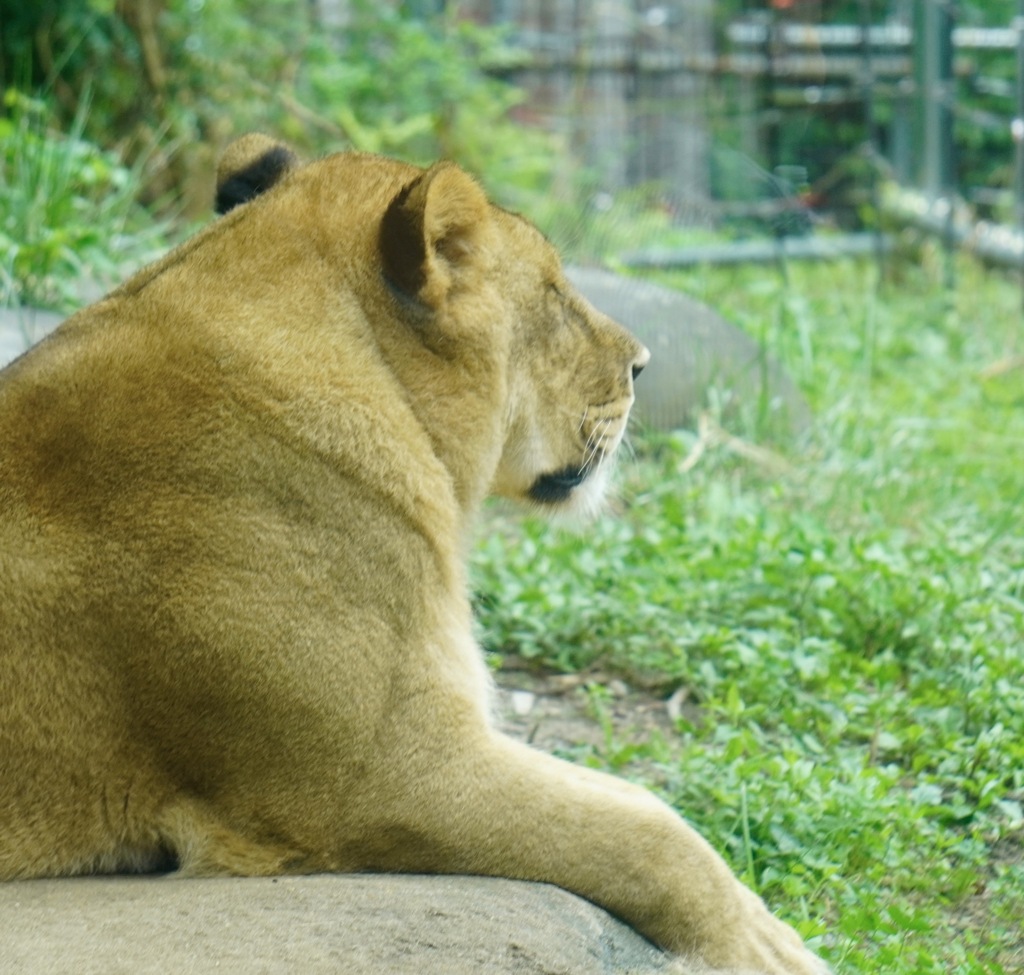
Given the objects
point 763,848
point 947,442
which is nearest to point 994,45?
point 947,442

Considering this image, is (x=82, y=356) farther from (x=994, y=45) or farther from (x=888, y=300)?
(x=994, y=45)

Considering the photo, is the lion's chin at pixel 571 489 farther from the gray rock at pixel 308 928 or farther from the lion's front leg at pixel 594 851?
the gray rock at pixel 308 928

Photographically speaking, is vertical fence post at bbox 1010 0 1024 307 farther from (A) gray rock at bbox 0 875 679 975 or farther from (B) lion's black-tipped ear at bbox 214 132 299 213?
(A) gray rock at bbox 0 875 679 975

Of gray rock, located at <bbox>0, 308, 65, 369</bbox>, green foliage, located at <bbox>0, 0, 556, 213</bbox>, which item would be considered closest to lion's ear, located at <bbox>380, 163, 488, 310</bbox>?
gray rock, located at <bbox>0, 308, 65, 369</bbox>

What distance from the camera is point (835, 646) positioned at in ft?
14.9

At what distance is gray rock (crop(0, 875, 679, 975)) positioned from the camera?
8.02 feet

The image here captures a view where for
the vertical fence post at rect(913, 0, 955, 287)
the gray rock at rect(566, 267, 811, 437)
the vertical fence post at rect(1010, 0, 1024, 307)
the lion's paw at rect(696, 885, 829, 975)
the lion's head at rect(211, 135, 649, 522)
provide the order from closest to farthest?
1. the lion's paw at rect(696, 885, 829, 975)
2. the lion's head at rect(211, 135, 649, 522)
3. the gray rock at rect(566, 267, 811, 437)
4. the vertical fence post at rect(1010, 0, 1024, 307)
5. the vertical fence post at rect(913, 0, 955, 287)

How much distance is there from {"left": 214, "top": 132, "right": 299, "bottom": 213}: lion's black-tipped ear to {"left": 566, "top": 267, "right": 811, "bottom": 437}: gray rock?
314 centimetres

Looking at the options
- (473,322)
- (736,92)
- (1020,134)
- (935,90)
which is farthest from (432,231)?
(736,92)

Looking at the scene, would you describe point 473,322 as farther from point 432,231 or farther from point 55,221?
point 55,221

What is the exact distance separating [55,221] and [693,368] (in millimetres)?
2842

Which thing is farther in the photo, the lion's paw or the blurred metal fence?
the blurred metal fence

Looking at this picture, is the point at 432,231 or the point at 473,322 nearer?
the point at 432,231

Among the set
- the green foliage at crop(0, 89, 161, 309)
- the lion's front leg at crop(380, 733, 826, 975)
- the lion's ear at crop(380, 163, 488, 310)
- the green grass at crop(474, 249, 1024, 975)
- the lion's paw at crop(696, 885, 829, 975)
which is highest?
the lion's ear at crop(380, 163, 488, 310)
